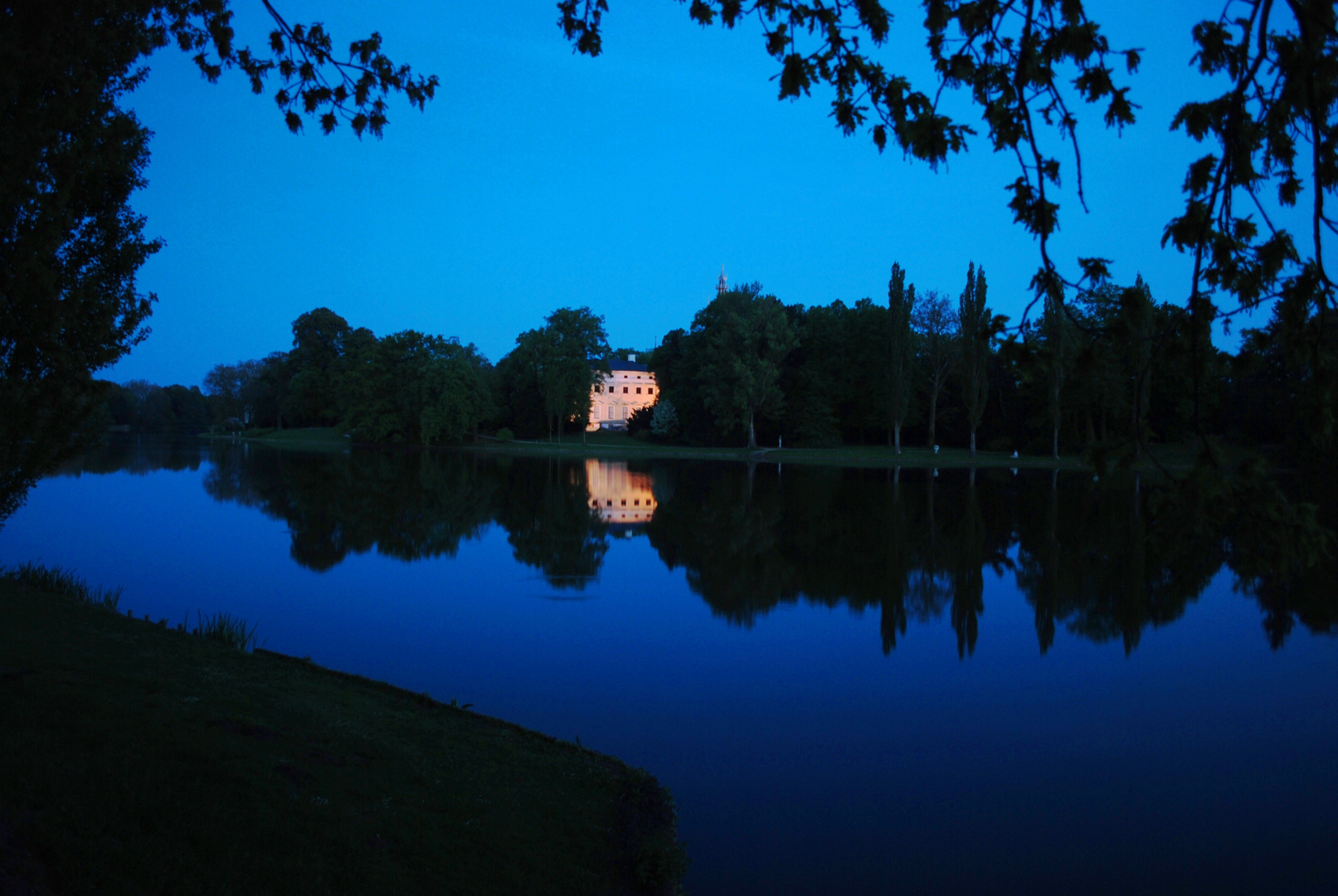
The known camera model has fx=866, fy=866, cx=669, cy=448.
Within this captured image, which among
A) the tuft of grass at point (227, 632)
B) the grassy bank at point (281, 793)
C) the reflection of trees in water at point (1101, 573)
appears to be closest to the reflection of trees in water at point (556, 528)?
the tuft of grass at point (227, 632)

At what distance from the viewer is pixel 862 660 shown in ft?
31.4

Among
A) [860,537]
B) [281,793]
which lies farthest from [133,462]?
[281,793]

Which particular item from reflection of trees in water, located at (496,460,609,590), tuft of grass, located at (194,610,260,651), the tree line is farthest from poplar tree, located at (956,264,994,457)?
tuft of grass, located at (194,610,260,651)

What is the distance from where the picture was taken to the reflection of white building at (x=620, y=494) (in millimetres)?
22906

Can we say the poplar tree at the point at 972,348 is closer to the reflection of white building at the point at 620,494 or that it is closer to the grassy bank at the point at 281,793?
the reflection of white building at the point at 620,494

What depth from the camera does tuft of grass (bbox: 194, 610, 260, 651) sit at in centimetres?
893

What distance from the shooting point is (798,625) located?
11.0 metres

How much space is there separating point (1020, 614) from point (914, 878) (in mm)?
7498

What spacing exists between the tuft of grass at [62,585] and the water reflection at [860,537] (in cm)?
354

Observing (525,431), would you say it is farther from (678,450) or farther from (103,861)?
(103,861)

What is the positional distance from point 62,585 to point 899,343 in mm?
45855

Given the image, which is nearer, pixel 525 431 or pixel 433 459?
pixel 433 459

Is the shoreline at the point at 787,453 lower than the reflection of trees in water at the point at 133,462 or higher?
higher

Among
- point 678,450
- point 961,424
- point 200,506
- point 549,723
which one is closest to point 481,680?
point 549,723
